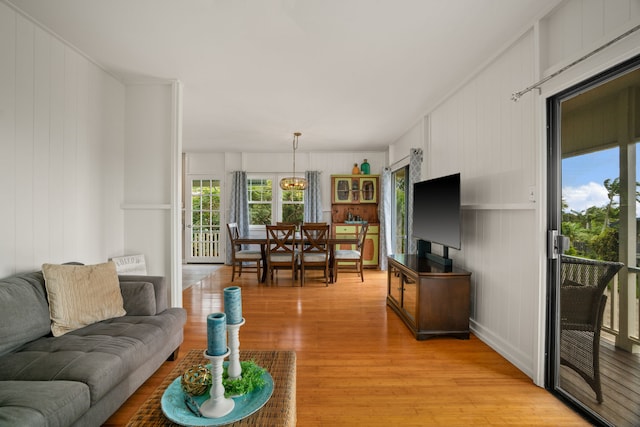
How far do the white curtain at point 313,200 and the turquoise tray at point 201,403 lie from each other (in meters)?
5.24

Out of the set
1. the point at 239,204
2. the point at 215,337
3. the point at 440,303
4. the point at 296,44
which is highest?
the point at 296,44

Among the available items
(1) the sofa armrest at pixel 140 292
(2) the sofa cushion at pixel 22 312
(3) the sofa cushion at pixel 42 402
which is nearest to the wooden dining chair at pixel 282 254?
(1) the sofa armrest at pixel 140 292

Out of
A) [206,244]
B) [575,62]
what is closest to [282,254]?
[206,244]

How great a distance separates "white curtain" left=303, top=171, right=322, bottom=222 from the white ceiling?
8.81 ft

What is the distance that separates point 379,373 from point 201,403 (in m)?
1.41

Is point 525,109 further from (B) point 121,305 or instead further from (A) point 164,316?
(B) point 121,305

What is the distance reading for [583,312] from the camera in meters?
1.79

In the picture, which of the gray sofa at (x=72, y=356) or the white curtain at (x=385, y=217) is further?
the white curtain at (x=385, y=217)

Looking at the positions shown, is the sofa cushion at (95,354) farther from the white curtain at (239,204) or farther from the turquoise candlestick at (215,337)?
the white curtain at (239,204)

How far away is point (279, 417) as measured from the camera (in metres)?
1.14

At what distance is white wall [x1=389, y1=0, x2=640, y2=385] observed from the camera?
174cm

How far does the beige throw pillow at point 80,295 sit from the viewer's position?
192 centimetres

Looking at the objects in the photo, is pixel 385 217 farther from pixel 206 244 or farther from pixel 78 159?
pixel 78 159

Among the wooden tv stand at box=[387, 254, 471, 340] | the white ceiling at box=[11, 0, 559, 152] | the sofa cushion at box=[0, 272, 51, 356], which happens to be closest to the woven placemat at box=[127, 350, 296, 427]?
the sofa cushion at box=[0, 272, 51, 356]
